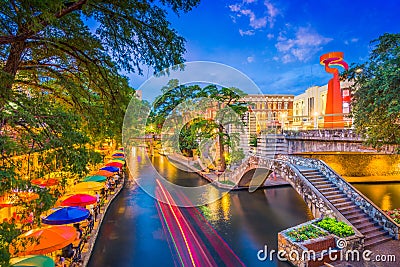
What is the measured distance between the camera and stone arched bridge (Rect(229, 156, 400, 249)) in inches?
415

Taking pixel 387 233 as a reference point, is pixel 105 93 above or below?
above

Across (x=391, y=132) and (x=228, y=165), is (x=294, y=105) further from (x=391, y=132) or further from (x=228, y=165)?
(x=391, y=132)

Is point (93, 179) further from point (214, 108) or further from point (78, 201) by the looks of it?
point (214, 108)

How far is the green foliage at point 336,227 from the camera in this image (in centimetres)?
962

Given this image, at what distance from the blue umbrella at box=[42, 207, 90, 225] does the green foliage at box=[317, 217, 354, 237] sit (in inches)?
388

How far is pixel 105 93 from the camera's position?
7.25m

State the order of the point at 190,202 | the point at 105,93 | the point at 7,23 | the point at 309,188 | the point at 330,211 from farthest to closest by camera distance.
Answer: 1. the point at 190,202
2. the point at 309,188
3. the point at 330,211
4. the point at 105,93
5. the point at 7,23

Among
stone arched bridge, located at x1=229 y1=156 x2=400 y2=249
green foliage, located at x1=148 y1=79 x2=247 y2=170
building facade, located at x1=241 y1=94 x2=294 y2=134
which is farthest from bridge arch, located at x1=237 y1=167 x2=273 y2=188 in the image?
stone arched bridge, located at x1=229 y1=156 x2=400 y2=249

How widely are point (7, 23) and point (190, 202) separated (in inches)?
571

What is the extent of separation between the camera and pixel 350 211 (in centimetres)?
1116

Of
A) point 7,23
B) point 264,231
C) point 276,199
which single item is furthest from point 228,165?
point 7,23
